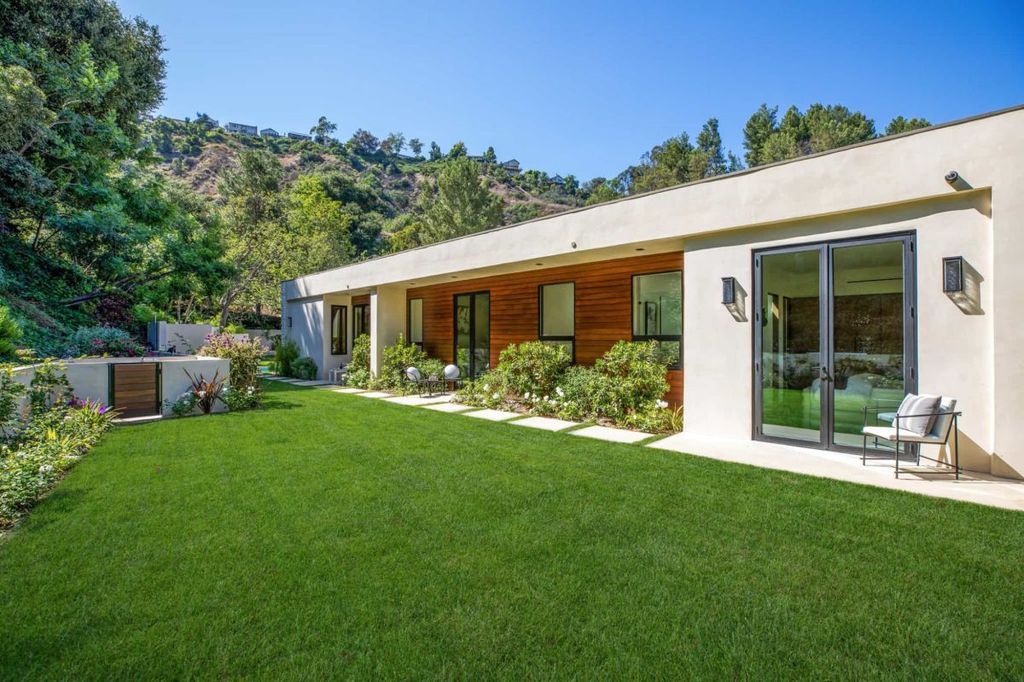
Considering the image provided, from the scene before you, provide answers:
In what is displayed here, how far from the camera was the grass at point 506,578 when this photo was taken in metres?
2.12

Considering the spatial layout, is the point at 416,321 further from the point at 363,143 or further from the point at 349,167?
the point at 363,143

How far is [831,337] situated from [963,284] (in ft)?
4.15

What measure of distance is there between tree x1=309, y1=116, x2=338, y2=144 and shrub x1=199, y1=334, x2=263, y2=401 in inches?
3127

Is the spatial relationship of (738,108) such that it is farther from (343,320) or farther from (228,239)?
(228,239)

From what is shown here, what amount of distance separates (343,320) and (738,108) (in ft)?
103

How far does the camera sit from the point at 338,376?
14.8m

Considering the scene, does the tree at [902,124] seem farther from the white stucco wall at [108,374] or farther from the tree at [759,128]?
the white stucco wall at [108,374]

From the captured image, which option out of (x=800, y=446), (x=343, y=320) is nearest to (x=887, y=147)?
(x=800, y=446)

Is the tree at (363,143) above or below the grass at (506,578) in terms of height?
above

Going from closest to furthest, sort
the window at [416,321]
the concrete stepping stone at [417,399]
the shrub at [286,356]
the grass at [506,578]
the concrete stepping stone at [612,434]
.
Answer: the grass at [506,578] → the concrete stepping stone at [612,434] → the concrete stepping stone at [417,399] → the window at [416,321] → the shrub at [286,356]

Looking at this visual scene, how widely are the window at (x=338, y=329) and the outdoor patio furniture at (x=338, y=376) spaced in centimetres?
89

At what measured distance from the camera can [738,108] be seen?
33031mm

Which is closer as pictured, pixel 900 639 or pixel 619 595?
pixel 900 639

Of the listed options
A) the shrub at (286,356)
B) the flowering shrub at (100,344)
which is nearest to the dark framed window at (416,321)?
the shrub at (286,356)
